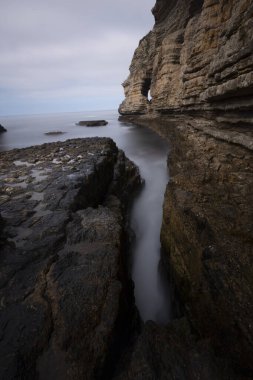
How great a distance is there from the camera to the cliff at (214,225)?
2926 millimetres

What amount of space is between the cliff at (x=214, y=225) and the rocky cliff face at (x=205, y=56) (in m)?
0.05

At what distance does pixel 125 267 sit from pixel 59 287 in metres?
1.72

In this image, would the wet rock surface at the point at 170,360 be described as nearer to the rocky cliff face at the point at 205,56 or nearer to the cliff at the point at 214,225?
the cliff at the point at 214,225

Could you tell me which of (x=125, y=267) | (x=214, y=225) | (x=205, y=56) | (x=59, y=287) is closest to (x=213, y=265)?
(x=214, y=225)

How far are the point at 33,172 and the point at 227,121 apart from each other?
23.5 ft

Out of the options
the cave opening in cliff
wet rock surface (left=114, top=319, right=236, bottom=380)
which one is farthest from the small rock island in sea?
the cave opening in cliff

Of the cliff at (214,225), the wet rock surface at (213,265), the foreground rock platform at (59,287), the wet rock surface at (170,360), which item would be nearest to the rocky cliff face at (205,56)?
the cliff at (214,225)

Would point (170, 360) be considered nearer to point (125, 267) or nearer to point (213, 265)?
point (213, 265)

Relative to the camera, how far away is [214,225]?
4504mm

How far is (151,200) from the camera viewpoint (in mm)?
10000

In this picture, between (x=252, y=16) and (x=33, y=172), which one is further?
(x=33, y=172)

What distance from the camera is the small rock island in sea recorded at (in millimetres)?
2648

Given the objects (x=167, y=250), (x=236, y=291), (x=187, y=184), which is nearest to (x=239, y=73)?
(x=187, y=184)

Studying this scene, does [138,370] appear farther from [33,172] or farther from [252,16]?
[252,16]
